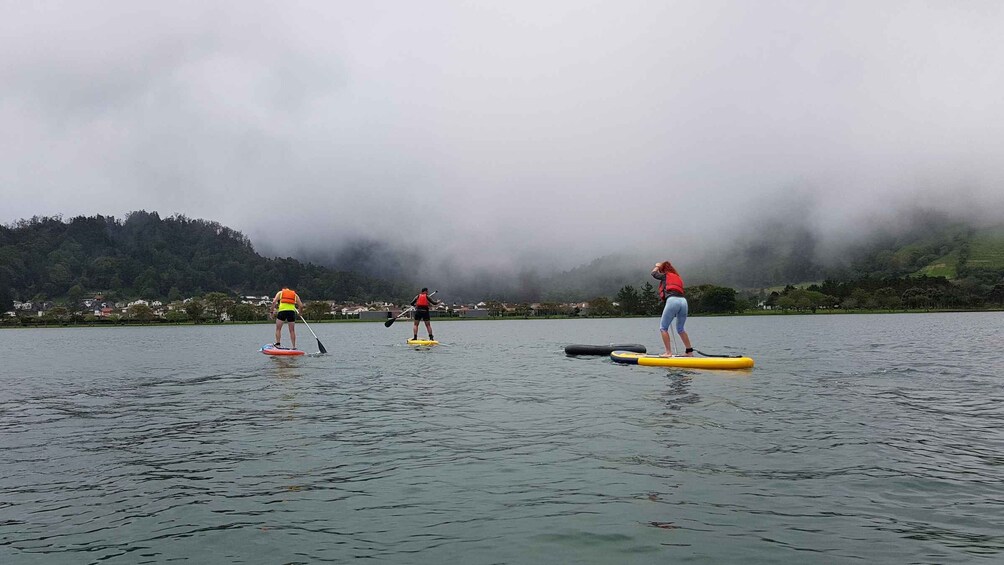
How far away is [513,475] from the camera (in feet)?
28.7

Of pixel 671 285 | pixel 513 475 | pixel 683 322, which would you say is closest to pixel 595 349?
pixel 683 322

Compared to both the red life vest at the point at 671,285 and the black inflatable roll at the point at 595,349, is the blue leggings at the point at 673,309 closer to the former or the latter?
the red life vest at the point at 671,285

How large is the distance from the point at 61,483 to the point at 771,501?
9.17 m

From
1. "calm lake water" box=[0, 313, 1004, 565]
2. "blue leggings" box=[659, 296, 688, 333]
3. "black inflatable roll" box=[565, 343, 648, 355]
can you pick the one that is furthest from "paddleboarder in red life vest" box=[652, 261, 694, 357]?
"calm lake water" box=[0, 313, 1004, 565]

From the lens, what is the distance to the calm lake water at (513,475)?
247 inches

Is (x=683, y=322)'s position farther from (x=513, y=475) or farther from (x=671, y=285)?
(x=513, y=475)

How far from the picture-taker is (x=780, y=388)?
57.3ft

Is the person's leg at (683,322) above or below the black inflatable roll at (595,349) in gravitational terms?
above

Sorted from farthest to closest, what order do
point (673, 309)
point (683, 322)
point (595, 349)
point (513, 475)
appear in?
1. point (595, 349)
2. point (683, 322)
3. point (673, 309)
4. point (513, 475)

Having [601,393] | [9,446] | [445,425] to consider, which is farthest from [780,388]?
[9,446]

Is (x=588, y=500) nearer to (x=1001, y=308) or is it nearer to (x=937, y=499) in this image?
(x=937, y=499)

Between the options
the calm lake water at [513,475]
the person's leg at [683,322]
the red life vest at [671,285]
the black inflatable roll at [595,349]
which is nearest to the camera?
the calm lake water at [513,475]

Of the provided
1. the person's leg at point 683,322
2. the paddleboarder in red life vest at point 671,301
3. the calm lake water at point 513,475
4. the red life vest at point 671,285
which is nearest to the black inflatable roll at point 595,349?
A: the person's leg at point 683,322

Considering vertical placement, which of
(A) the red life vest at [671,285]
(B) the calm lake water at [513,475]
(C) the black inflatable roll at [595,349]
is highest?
(A) the red life vest at [671,285]
